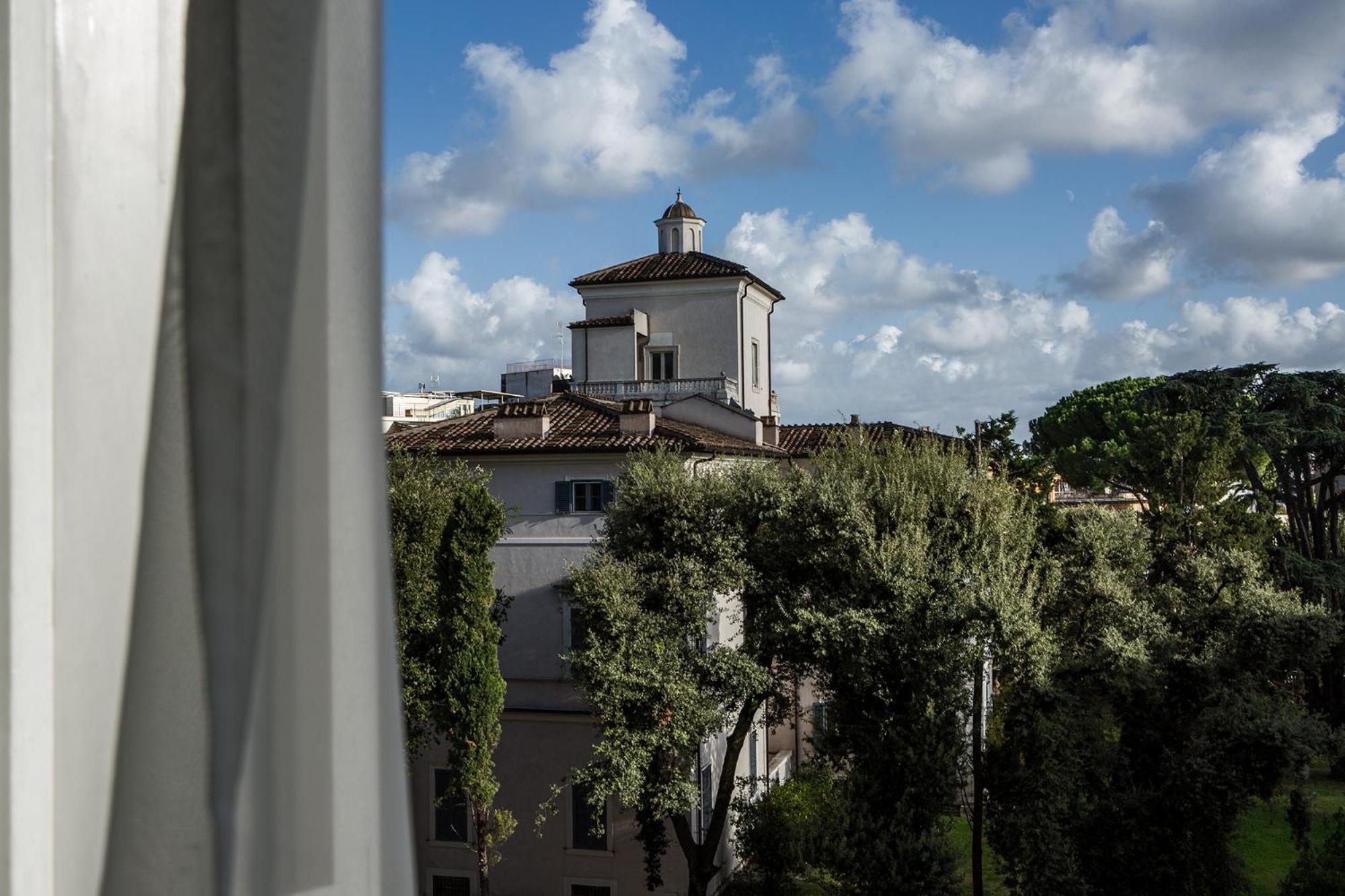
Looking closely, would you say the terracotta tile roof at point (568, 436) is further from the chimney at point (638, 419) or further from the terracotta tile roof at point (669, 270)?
the terracotta tile roof at point (669, 270)

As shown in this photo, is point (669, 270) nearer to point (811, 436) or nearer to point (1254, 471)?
point (811, 436)

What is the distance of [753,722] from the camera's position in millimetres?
16266

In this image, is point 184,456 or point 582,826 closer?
point 184,456

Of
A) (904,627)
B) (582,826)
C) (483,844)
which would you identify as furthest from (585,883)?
(904,627)

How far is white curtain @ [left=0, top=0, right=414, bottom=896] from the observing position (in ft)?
1.82

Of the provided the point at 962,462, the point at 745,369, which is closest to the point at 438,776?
the point at 962,462

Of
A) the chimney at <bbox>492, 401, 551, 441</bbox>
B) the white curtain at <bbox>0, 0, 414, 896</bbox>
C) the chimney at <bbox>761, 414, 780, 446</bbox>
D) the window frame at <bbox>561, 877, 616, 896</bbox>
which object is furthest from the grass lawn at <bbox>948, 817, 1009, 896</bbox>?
the white curtain at <bbox>0, 0, 414, 896</bbox>

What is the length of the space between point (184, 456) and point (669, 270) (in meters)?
36.4

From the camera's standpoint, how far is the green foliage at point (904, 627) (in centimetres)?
1355

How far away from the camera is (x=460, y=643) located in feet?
51.3

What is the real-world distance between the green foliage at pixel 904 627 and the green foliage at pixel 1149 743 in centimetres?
82

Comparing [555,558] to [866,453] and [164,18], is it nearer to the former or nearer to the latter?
[866,453]

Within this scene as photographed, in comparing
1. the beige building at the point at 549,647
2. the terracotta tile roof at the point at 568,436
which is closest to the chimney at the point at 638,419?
the beige building at the point at 549,647

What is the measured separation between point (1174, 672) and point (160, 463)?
15.9 m
